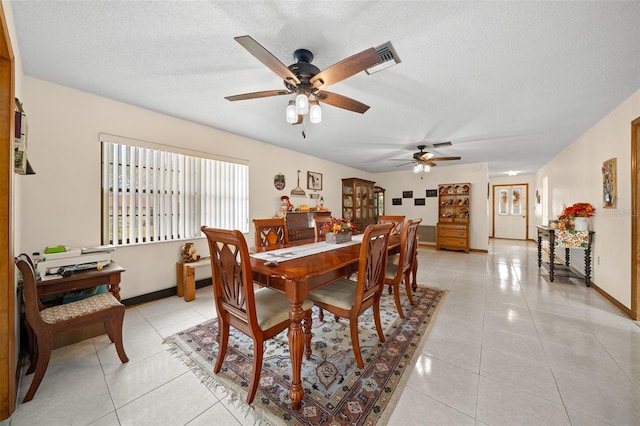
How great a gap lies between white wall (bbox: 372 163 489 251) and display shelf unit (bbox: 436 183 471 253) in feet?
0.57

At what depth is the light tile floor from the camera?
1.32m

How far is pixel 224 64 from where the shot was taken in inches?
76.9

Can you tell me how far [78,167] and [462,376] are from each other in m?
4.08

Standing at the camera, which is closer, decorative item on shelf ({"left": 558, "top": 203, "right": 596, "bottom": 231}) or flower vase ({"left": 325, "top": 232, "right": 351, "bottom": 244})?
flower vase ({"left": 325, "top": 232, "right": 351, "bottom": 244})

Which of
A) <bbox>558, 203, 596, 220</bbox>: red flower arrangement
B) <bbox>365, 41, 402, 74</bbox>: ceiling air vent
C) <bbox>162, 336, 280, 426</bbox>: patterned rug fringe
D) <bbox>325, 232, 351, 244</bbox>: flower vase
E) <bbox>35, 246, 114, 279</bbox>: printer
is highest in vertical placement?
<bbox>365, 41, 402, 74</bbox>: ceiling air vent

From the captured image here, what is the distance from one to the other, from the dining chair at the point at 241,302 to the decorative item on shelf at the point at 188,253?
1904 mm

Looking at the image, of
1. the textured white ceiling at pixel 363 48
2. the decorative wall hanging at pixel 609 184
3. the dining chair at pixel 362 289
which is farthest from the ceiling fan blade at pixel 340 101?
the decorative wall hanging at pixel 609 184

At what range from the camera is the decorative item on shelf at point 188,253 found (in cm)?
318

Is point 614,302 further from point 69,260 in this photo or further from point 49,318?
point 69,260

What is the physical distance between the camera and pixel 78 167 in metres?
2.43

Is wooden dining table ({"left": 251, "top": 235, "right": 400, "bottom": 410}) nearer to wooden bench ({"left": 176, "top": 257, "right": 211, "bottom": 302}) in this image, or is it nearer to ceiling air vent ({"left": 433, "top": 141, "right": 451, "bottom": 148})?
wooden bench ({"left": 176, "top": 257, "right": 211, "bottom": 302})

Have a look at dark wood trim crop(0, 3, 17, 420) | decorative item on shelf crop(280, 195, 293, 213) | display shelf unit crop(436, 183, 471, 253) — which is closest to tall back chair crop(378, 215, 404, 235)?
decorative item on shelf crop(280, 195, 293, 213)

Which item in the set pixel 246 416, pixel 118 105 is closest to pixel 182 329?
pixel 246 416

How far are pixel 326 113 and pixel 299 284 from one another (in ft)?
8.02
